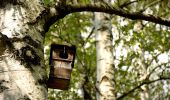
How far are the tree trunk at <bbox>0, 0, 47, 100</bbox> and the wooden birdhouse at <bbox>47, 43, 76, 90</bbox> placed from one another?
553 mm

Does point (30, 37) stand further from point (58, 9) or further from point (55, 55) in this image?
point (55, 55)

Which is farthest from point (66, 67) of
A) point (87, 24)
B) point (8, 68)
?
point (87, 24)

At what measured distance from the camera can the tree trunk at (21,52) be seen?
1.73m

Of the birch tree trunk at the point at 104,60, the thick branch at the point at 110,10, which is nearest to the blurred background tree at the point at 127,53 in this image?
the birch tree trunk at the point at 104,60

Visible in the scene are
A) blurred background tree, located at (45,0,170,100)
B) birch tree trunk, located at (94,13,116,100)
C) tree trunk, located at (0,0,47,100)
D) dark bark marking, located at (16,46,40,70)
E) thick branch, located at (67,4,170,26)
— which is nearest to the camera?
tree trunk, located at (0,0,47,100)

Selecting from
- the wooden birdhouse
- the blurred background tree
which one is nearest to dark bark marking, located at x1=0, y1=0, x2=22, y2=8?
the wooden birdhouse

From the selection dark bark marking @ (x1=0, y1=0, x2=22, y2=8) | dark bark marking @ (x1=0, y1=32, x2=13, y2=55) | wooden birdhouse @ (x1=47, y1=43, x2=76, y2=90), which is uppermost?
dark bark marking @ (x1=0, y1=0, x2=22, y2=8)

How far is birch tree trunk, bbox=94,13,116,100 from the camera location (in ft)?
15.5

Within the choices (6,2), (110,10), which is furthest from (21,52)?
(110,10)

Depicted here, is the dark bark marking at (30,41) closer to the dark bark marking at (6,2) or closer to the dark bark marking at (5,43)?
the dark bark marking at (5,43)

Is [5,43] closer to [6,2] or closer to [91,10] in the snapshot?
[6,2]

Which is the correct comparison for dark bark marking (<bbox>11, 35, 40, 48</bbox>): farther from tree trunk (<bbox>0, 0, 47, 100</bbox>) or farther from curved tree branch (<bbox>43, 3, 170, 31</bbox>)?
curved tree branch (<bbox>43, 3, 170, 31</bbox>)

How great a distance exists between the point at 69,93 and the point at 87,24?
206 centimetres

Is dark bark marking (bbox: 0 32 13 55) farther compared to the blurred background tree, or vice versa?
the blurred background tree
